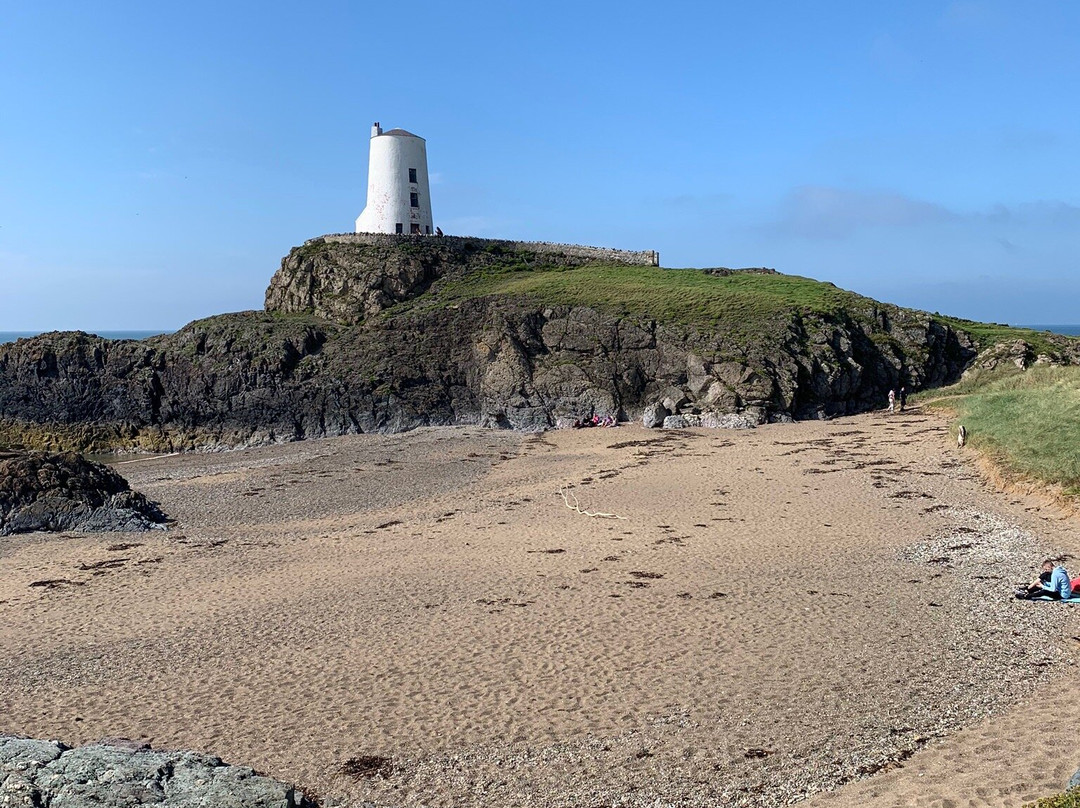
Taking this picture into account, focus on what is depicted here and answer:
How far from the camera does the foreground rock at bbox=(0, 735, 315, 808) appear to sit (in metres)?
6.81

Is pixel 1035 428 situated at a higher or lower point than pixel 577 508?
higher

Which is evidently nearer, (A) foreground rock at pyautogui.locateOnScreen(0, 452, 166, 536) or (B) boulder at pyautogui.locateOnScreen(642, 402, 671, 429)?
(A) foreground rock at pyautogui.locateOnScreen(0, 452, 166, 536)

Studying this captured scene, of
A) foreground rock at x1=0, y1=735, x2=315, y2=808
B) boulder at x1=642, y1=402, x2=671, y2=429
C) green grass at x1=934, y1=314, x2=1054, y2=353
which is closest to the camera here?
foreground rock at x1=0, y1=735, x2=315, y2=808

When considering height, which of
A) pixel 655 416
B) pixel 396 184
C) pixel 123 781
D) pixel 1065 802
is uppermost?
pixel 396 184

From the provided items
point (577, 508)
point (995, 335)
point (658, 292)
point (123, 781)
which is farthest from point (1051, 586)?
point (995, 335)

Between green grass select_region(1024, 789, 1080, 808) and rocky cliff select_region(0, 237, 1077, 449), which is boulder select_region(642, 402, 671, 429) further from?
green grass select_region(1024, 789, 1080, 808)

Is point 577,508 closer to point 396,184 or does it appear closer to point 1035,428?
point 1035,428

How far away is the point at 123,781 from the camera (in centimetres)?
704

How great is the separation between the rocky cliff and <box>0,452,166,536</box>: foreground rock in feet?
60.6

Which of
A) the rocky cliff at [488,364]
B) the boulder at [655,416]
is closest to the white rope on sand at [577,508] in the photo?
the boulder at [655,416]

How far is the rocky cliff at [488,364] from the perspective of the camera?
41.8 m

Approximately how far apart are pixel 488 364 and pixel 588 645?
108 ft

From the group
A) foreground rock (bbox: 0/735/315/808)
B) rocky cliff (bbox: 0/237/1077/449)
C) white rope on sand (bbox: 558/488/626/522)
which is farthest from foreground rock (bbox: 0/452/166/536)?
rocky cliff (bbox: 0/237/1077/449)

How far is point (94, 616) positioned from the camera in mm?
15125
